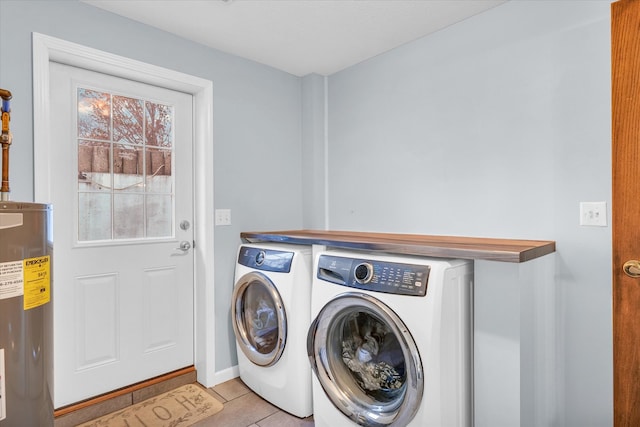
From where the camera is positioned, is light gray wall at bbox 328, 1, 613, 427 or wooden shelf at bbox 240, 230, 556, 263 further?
light gray wall at bbox 328, 1, 613, 427

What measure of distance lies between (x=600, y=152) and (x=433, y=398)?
1.32 m

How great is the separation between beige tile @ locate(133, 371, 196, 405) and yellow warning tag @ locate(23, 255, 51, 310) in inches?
50.6

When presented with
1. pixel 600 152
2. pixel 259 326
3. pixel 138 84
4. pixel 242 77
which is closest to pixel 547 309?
pixel 600 152

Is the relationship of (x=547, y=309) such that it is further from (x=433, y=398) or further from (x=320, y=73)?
(x=320, y=73)

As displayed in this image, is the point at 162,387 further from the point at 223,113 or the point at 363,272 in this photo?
the point at 223,113

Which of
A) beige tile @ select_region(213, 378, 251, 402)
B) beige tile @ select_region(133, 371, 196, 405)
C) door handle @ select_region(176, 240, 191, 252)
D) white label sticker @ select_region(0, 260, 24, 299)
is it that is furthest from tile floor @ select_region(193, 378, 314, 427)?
white label sticker @ select_region(0, 260, 24, 299)

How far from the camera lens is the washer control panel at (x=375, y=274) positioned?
136cm

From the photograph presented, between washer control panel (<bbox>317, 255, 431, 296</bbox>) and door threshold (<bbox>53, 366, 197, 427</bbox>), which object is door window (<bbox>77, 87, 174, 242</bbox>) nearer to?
door threshold (<bbox>53, 366, 197, 427</bbox>)

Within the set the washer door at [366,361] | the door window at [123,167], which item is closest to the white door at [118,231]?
the door window at [123,167]

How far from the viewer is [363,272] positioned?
1.53 m

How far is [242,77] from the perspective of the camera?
8.18ft

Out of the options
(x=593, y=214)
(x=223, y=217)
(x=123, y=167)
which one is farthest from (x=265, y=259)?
(x=593, y=214)

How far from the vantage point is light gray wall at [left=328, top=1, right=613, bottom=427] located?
61.6 inches

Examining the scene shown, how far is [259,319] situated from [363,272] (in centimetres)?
98
